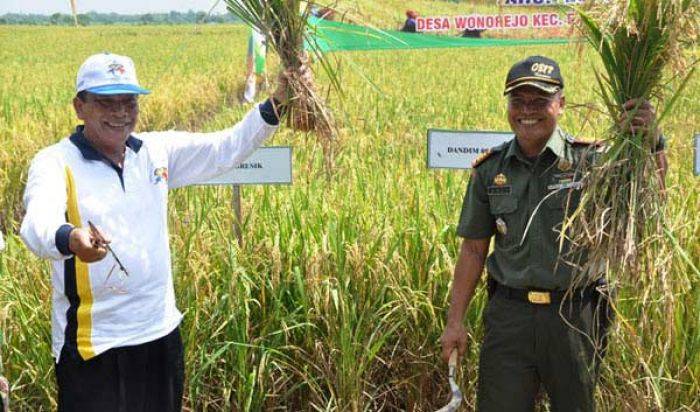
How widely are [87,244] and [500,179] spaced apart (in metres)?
1.23

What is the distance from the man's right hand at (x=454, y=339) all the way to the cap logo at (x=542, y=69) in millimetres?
839

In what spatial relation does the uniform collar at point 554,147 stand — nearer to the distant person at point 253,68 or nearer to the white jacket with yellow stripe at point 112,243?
the white jacket with yellow stripe at point 112,243

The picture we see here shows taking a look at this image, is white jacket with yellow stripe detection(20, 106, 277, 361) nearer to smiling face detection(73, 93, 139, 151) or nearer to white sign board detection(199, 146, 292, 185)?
smiling face detection(73, 93, 139, 151)

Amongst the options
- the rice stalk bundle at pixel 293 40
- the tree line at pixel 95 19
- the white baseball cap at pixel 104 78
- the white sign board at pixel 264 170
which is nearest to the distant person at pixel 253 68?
the white sign board at pixel 264 170

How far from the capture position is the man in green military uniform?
7.96 feet

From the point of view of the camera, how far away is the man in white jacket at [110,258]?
2.29 metres

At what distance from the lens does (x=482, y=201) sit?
259cm

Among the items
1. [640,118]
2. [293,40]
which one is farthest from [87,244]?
[640,118]

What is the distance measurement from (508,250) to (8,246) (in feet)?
7.43

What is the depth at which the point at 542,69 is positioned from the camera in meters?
2.38

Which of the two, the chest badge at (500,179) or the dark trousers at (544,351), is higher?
the chest badge at (500,179)

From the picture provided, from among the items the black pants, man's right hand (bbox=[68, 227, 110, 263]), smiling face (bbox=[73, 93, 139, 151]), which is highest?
smiling face (bbox=[73, 93, 139, 151])

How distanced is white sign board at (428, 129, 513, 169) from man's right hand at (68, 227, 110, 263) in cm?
176

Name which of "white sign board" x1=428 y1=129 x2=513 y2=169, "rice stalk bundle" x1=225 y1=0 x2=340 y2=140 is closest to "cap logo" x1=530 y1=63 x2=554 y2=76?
"rice stalk bundle" x1=225 y1=0 x2=340 y2=140
